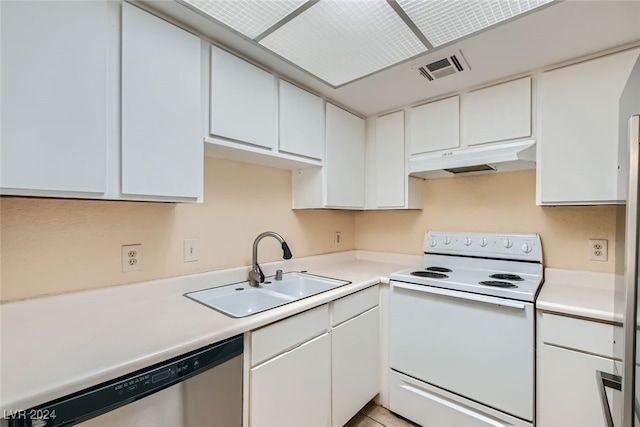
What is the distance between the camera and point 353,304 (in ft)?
5.69

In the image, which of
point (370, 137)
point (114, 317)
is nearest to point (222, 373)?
point (114, 317)

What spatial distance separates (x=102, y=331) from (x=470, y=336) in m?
1.73

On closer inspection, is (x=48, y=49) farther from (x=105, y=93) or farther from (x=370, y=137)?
(x=370, y=137)

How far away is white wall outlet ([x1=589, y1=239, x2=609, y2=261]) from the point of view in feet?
5.53

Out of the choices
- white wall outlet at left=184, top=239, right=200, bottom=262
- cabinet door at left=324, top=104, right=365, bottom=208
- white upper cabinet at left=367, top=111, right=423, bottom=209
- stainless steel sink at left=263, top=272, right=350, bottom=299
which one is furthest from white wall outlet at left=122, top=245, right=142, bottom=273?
white upper cabinet at left=367, top=111, right=423, bottom=209

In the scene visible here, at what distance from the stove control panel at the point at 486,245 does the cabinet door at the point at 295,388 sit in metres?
1.22

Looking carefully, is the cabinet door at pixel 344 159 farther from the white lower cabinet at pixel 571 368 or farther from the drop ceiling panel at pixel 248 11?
the white lower cabinet at pixel 571 368

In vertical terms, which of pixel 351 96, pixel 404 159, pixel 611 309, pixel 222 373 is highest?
pixel 351 96

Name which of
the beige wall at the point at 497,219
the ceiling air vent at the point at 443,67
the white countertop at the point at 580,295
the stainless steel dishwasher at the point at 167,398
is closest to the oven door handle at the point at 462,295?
the white countertop at the point at 580,295

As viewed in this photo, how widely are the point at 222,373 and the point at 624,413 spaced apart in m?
1.24

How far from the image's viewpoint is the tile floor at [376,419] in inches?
71.1

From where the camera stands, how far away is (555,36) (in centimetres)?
139

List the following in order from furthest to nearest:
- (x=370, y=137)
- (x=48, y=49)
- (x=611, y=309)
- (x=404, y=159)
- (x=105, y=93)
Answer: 1. (x=370, y=137)
2. (x=404, y=159)
3. (x=611, y=309)
4. (x=105, y=93)
5. (x=48, y=49)

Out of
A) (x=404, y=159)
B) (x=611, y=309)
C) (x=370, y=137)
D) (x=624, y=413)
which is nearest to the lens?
(x=624, y=413)
